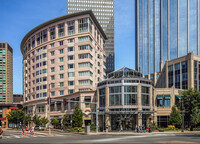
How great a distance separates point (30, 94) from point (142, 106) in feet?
177

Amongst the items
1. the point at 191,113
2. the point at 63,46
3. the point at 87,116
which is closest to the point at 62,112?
the point at 87,116

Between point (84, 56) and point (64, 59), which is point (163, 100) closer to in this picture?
point (84, 56)

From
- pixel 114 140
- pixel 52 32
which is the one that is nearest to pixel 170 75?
pixel 52 32

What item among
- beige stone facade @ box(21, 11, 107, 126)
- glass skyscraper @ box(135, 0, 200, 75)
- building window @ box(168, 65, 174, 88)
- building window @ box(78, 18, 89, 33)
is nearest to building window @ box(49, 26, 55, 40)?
beige stone facade @ box(21, 11, 107, 126)

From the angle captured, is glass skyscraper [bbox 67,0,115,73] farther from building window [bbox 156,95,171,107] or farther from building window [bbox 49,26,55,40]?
building window [bbox 156,95,171,107]

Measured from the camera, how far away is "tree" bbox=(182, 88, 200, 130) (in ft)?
176

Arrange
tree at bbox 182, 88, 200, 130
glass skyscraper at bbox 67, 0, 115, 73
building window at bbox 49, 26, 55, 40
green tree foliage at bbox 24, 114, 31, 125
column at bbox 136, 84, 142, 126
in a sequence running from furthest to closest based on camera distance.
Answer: glass skyscraper at bbox 67, 0, 115, 73 → building window at bbox 49, 26, 55, 40 → green tree foliage at bbox 24, 114, 31, 125 → column at bbox 136, 84, 142, 126 → tree at bbox 182, 88, 200, 130

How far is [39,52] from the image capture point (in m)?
89.5

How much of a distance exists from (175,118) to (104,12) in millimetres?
138122

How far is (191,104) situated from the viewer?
2160 inches

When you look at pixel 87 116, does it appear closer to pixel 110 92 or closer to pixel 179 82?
pixel 110 92

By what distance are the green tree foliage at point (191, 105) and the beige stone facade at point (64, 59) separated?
30200 millimetres

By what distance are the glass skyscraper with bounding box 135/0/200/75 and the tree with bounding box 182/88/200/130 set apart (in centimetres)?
9617

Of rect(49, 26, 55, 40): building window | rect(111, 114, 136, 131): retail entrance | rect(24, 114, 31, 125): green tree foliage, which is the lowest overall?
rect(24, 114, 31, 125): green tree foliage
